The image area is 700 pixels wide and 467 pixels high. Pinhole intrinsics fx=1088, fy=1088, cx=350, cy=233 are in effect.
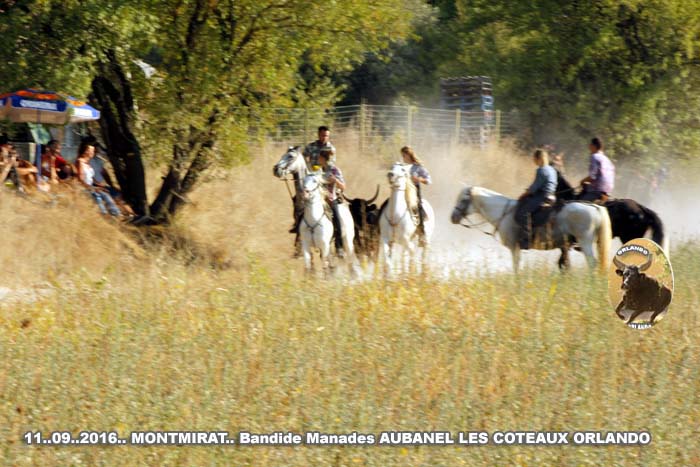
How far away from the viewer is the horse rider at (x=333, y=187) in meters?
17.1

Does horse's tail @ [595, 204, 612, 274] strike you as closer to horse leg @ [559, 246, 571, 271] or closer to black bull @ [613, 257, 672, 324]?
horse leg @ [559, 246, 571, 271]

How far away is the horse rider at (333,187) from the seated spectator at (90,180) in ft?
13.4

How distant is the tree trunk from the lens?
1955cm

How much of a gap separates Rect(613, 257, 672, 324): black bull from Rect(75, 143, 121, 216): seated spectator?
38.6ft

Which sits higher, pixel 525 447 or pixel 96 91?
pixel 96 91

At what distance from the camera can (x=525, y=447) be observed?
310 inches

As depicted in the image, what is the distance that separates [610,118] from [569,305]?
22318 mm

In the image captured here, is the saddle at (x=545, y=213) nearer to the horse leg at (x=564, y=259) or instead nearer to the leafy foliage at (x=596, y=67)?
the horse leg at (x=564, y=259)

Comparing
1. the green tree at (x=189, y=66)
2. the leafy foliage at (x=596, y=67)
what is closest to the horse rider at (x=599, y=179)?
the green tree at (x=189, y=66)

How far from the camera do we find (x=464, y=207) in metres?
17.8

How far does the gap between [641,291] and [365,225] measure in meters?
9.39

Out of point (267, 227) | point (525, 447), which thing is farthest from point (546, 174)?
point (525, 447)

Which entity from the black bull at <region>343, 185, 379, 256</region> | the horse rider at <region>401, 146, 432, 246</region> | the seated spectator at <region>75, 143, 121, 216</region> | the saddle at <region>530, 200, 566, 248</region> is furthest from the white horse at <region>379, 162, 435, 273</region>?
the seated spectator at <region>75, 143, 121, 216</region>

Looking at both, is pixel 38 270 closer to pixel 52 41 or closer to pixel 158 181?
pixel 52 41
